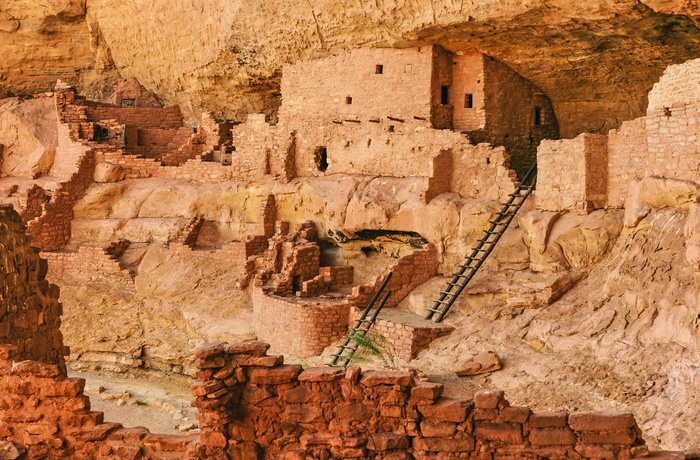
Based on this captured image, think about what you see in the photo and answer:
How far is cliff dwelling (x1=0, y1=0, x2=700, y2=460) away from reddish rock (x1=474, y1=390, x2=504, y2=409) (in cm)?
2

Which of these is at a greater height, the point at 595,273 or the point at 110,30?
the point at 110,30

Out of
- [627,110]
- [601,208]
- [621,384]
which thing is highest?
[627,110]

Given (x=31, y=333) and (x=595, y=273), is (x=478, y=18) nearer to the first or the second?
(x=595, y=273)

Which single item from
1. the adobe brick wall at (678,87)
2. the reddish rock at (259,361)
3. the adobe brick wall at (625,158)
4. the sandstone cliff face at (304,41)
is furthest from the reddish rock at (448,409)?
the sandstone cliff face at (304,41)

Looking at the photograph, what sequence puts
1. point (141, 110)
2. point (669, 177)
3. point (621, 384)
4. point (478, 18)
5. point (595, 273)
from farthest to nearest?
point (141, 110) < point (478, 18) < point (595, 273) < point (669, 177) < point (621, 384)

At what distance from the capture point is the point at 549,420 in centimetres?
509

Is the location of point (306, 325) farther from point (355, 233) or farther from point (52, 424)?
point (52, 424)

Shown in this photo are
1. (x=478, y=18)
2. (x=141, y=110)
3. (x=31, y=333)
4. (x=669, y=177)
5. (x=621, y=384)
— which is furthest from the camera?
(x=141, y=110)

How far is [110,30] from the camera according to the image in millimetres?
21812

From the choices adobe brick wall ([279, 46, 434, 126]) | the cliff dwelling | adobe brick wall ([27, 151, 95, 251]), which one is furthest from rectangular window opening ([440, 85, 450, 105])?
adobe brick wall ([27, 151, 95, 251])

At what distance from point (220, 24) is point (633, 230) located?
10.1m

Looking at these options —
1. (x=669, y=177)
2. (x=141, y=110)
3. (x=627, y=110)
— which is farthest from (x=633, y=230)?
(x=141, y=110)

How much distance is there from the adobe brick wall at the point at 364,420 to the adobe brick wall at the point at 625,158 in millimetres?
7794

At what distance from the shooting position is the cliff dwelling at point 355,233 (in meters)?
5.59
